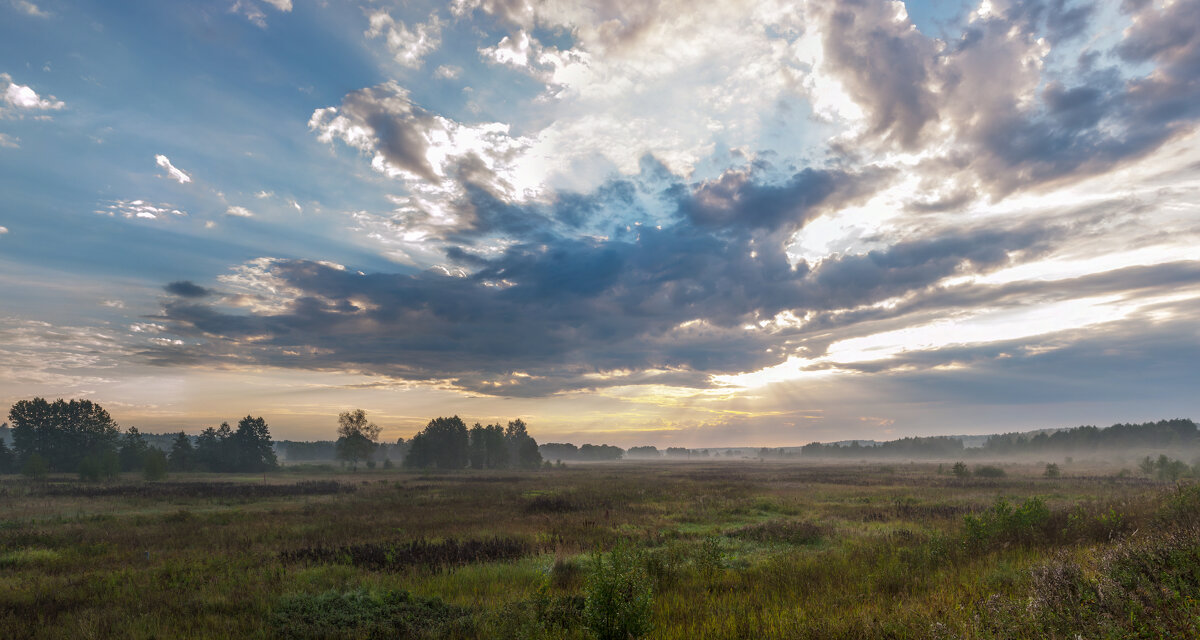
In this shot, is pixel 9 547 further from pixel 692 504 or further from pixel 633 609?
pixel 692 504

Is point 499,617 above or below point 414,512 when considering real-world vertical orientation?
above

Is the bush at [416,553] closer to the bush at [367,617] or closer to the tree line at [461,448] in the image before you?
the bush at [367,617]

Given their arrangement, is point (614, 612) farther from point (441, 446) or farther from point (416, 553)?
point (441, 446)

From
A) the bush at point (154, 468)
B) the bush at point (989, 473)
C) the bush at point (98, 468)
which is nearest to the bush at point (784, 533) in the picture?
the bush at point (989, 473)

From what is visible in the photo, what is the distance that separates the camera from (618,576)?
739 centimetres

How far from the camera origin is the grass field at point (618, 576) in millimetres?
6918

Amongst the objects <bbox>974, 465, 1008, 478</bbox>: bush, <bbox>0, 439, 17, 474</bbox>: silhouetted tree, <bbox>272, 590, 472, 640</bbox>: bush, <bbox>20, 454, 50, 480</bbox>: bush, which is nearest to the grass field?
<bbox>272, 590, 472, 640</bbox>: bush

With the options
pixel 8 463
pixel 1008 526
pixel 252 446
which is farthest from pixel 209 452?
pixel 1008 526

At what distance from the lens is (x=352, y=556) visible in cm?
1554

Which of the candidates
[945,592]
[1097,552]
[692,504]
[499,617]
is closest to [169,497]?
[692,504]

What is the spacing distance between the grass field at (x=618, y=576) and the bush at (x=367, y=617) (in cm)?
4

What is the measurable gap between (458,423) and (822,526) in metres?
92.9

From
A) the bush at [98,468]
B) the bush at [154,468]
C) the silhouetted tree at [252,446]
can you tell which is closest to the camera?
the bush at [98,468]

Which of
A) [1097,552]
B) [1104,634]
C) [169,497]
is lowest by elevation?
[169,497]
